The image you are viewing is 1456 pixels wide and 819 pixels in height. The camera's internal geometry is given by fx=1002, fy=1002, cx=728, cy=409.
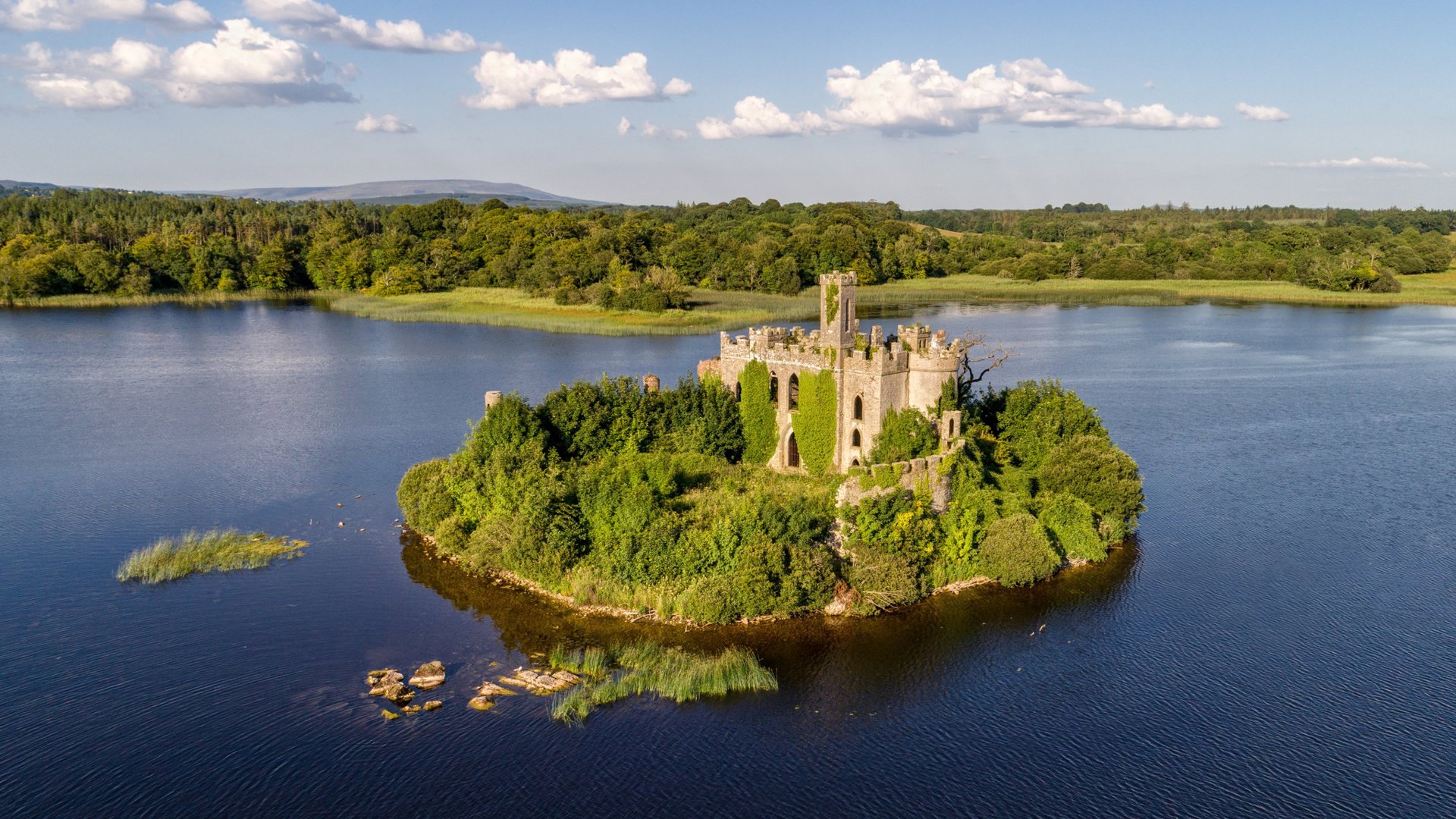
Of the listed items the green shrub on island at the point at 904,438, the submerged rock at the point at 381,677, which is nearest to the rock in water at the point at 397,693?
the submerged rock at the point at 381,677

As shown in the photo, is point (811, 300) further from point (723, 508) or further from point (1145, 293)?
point (723, 508)

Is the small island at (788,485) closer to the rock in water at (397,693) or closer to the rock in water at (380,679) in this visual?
the rock in water at (380,679)

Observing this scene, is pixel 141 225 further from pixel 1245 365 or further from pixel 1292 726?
pixel 1292 726

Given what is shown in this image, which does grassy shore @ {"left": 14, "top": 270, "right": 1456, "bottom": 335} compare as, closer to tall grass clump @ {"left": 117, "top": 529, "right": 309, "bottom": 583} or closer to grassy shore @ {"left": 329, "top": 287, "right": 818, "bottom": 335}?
grassy shore @ {"left": 329, "top": 287, "right": 818, "bottom": 335}

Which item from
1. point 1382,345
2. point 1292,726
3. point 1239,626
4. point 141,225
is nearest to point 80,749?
point 1292,726

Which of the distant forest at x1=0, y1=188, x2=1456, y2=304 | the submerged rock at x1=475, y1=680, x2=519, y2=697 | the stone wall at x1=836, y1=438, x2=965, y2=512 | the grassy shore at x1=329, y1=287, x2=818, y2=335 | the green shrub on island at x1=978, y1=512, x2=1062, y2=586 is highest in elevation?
the distant forest at x1=0, y1=188, x2=1456, y2=304

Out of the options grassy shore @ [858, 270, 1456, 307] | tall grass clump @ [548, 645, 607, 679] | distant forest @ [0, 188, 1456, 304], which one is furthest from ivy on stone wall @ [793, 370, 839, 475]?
grassy shore @ [858, 270, 1456, 307]
